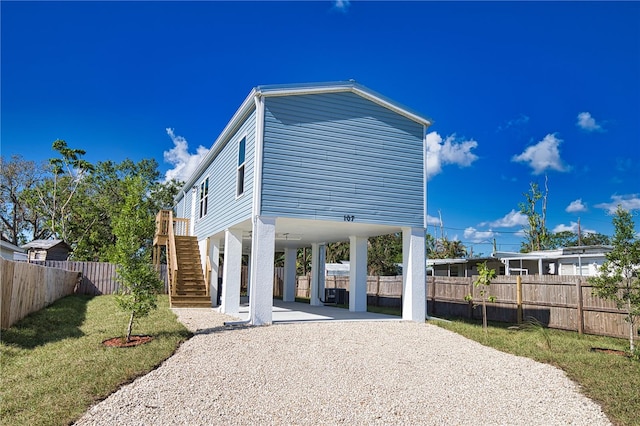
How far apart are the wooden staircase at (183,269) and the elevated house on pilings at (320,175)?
7.97 ft

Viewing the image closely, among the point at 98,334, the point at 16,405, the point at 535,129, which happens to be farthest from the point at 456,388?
the point at 535,129

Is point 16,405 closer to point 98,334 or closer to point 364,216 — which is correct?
point 98,334

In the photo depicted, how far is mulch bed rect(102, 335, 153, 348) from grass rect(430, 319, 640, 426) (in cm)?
681

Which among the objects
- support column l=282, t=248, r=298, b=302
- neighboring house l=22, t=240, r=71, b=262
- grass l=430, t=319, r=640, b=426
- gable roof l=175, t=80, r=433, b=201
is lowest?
grass l=430, t=319, r=640, b=426

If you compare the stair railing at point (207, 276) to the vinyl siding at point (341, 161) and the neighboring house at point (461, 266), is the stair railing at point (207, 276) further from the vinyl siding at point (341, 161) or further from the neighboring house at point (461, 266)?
the neighboring house at point (461, 266)

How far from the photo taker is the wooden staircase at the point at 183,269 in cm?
1505

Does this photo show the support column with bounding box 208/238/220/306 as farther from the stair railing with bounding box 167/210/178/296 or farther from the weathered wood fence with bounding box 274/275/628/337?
the weathered wood fence with bounding box 274/275/628/337

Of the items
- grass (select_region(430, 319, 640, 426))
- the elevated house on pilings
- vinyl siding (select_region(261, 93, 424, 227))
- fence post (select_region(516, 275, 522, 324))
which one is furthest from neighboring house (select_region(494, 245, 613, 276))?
vinyl siding (select_region(261, 93, 424, 227))

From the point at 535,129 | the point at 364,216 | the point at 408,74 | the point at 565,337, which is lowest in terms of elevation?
the point at 565,337

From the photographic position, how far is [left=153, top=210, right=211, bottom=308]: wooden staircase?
1505 cm

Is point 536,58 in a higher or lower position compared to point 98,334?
higher

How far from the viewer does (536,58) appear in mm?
16641

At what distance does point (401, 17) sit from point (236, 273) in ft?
30.6

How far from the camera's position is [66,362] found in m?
6.48
